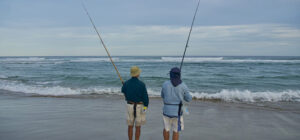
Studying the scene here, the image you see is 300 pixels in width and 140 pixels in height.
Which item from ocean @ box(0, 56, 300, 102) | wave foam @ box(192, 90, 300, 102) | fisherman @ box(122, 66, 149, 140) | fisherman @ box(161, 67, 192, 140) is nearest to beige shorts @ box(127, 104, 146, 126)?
fisherman @ box(122, 66, 149, 140)

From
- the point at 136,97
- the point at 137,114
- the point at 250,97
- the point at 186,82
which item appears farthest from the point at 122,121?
the point at 186,82

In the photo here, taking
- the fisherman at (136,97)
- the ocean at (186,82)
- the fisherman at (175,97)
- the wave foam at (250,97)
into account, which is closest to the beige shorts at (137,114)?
the fisherman at (136,97)

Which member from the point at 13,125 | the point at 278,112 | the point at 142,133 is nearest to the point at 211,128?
the point at 142,133

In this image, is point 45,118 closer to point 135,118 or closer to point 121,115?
point 121,115

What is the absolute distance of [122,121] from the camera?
5.45 meters

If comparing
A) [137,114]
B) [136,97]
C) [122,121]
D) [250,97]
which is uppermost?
[136,97]

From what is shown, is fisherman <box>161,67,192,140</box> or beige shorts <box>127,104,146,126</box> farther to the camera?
beige shorts <box>127,104,146,126</box>

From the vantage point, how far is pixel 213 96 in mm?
9102

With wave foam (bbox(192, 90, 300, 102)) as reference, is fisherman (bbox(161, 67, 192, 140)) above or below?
above

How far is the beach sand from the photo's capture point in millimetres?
4477

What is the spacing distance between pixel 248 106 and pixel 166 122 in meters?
4.94

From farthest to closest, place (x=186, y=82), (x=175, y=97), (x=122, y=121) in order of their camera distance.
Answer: (x=186, y=82) → (x=122, y=121) → (x=175, y=97)

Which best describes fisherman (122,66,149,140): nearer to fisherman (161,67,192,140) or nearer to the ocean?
Result: fisherman (161,67,192,140)

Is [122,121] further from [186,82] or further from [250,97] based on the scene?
[186,82]
